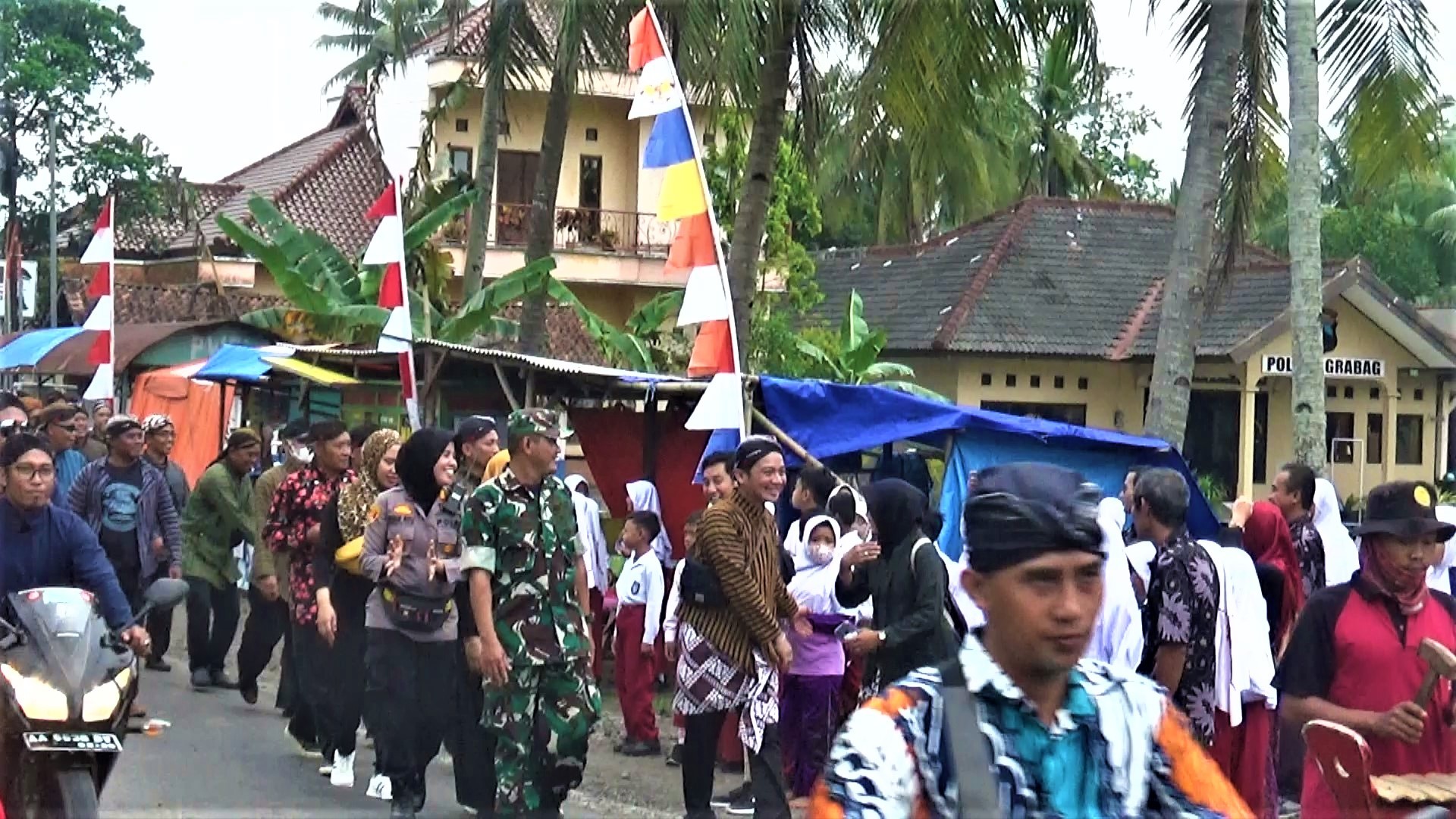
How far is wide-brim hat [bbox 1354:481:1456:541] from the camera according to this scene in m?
5.52

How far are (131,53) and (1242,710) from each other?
36.3 meters

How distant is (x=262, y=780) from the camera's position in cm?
992

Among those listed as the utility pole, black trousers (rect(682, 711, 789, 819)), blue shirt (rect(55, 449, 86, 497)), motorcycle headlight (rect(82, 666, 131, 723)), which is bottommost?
black trousers (rect(682, 711, 789, 819))

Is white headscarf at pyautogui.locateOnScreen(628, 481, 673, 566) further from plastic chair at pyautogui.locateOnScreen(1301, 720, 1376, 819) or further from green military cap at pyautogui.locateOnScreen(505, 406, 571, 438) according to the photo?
plastic chair at pyautogui.locateOnScreen(1301, 720, 1376, 819)

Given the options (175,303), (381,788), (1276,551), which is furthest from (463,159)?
(1276,551)

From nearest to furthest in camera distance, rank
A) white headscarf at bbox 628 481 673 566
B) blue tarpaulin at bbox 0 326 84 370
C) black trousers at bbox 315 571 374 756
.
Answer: black trousers at bbox 315 571 374 756
white headscarf at bbox 628 481 673 566
blue tarpaulin at bbox 0 326 84 370

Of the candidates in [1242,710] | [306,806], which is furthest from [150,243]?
[1242,710]

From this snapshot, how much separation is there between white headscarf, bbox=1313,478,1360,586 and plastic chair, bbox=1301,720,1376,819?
15.4ft

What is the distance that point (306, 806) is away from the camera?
30.3 ft

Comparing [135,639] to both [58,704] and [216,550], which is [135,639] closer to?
[58,704]

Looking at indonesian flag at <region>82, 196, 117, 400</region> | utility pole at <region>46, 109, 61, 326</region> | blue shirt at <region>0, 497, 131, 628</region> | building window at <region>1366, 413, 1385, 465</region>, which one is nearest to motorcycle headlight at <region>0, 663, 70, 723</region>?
blue shirt at <region>0, 497, 131, 628</region>

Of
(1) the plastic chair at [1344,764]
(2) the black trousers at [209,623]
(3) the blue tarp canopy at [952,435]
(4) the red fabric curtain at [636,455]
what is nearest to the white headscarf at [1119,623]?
(1) the plastic chair at [1344,764]

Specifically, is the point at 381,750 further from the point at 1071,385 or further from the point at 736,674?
the point at 1071,385

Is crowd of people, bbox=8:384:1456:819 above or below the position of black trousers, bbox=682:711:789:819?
above
